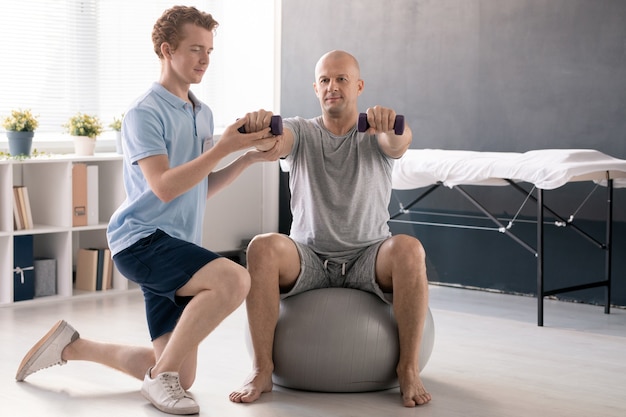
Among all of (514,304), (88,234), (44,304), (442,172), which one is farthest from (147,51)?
(514,304)

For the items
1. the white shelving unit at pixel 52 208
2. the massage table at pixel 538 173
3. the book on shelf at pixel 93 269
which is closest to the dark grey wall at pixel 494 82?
the massage table at pixel 538 173

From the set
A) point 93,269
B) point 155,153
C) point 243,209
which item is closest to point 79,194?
point 93,269

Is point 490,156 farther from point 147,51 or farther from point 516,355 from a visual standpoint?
point 147,51

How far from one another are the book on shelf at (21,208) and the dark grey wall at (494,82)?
1.87 metres

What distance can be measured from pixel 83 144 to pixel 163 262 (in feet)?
7.65

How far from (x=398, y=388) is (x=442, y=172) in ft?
5.21

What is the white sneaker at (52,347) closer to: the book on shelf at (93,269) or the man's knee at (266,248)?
the man's knee at (266,248)

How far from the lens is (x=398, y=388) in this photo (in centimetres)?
319

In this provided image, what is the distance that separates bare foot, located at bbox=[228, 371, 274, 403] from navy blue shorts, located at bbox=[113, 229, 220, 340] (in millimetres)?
310

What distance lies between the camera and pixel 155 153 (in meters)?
2.85

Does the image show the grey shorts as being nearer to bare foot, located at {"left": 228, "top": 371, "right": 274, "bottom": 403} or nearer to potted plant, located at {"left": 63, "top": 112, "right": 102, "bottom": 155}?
bare foot, located at {"left": 228, "top": 371, "right": 274, "bottom": 403}

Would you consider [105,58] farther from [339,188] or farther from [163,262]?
[163,262]

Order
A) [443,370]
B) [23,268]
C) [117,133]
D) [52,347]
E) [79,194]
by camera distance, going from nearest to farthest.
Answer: [52,347]
[443,370]
[23,268]
[79,194]
[117,133]

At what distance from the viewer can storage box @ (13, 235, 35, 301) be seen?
4.71 metres
